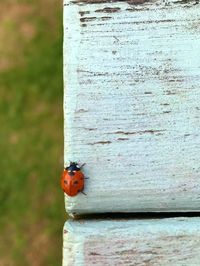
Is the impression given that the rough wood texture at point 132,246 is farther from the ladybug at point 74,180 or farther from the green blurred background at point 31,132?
the green blurred background at point 31,132

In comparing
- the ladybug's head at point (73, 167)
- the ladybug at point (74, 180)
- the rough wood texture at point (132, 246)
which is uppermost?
the ladybug's head at point (73, 167)

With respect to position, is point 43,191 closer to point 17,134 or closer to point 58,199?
point 58,199

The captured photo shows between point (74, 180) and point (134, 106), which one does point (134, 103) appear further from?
point (74, 180)

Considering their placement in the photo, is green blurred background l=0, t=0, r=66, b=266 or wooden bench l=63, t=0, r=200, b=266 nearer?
wooden bench l=63, t=0, r=200, b=266

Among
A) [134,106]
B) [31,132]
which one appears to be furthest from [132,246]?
[31,132]

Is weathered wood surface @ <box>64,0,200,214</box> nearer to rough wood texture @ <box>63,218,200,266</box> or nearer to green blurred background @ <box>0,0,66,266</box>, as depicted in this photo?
rough wood texture @ <box>63,218,200,266</box>

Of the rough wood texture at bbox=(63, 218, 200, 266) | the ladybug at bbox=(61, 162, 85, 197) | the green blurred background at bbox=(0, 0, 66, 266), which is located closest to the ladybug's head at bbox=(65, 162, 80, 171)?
the ladybug at bbox=(61, 162, 85, 197)

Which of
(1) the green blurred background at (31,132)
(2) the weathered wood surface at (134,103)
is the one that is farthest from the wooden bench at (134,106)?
(1) the green blurred background at (31,132)
